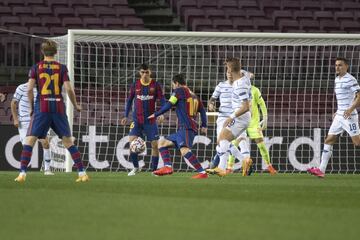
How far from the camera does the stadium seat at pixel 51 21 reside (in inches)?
923

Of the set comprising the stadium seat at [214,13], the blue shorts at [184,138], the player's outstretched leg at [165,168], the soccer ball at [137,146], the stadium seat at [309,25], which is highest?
the stadium seat at [214,13]

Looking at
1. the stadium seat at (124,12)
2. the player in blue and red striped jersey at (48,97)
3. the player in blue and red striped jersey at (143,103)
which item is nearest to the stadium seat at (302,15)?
the stadium seat at (124,12)

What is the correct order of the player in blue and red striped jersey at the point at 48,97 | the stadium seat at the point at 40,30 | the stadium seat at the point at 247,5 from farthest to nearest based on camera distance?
the stadium seat at the point at 247,5 → the stadium seat at the point at 40,30 → the player in blue and red striped jersey at the point at 48,97

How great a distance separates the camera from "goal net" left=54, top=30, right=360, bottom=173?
18.4 meters

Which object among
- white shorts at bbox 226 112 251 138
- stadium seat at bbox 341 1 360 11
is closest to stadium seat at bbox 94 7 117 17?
stadium seat at bbox 341 1 360 11

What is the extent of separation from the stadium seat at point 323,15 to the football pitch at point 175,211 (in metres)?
12.9

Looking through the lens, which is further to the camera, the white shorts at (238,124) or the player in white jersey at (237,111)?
the white shorts at (238,124)

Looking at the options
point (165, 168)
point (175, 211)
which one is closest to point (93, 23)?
point (165, 168)

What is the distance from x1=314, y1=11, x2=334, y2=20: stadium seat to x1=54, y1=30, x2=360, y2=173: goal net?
9.30 ft

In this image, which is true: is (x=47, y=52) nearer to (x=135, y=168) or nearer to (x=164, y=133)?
(x=135, y=168)

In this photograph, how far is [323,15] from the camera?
2508 cm

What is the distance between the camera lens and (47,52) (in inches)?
488

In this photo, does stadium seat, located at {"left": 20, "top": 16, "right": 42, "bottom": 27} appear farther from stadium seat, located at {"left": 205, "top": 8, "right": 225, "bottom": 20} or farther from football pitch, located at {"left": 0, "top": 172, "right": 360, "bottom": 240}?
football pitch, located at {"left": 0, "top": 172, "right": 360, "bottom": 240}

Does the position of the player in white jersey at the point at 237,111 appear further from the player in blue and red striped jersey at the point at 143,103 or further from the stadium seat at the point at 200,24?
the stadium seat at the point at 200,24
